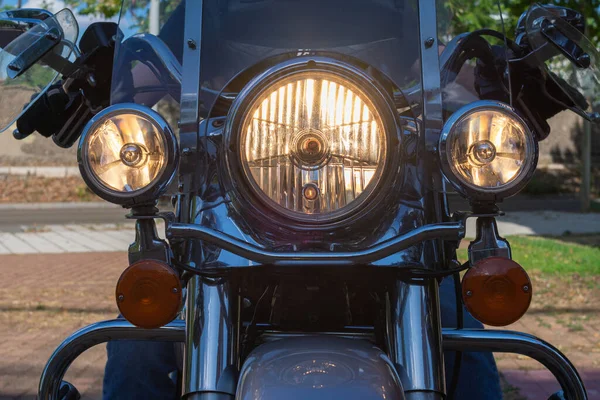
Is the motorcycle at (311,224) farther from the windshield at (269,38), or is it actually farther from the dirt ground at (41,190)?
the dirt ground at (41,190)

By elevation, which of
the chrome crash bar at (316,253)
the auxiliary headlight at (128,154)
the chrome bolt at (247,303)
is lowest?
the chrome bolt at (247,303)

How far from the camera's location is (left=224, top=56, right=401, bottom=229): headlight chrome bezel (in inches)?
59.6

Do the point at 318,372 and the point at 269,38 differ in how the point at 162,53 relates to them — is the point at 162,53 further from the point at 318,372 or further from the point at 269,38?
the point at 318,372

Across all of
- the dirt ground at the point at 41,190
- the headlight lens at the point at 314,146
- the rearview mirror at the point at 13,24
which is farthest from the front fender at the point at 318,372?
the dirt ground at the point at 41,190

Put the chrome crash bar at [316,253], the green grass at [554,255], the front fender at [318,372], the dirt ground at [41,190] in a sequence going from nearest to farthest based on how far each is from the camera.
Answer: the front fender at [318,372] < the chrome crash bar at [316,253] < the green grass at [554,255] < the dirt ground at [41,190]

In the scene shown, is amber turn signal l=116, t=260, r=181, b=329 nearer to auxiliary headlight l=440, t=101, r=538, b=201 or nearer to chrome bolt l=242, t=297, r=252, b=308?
chrome bolt l=242, t=297, r=252, b=308

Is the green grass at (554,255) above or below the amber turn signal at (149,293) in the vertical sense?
above

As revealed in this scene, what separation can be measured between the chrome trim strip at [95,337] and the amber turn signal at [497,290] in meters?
0.60

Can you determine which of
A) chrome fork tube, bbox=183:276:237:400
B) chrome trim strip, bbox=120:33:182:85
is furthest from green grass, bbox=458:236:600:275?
chrome fork tube, bbox=183:276:237:400

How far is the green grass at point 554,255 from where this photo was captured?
24.7ft

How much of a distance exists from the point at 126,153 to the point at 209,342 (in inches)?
16.0

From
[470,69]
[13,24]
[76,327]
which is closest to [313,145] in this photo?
[470,69]

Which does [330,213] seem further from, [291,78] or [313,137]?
[291,78]

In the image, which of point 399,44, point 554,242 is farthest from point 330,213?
point 554,242
